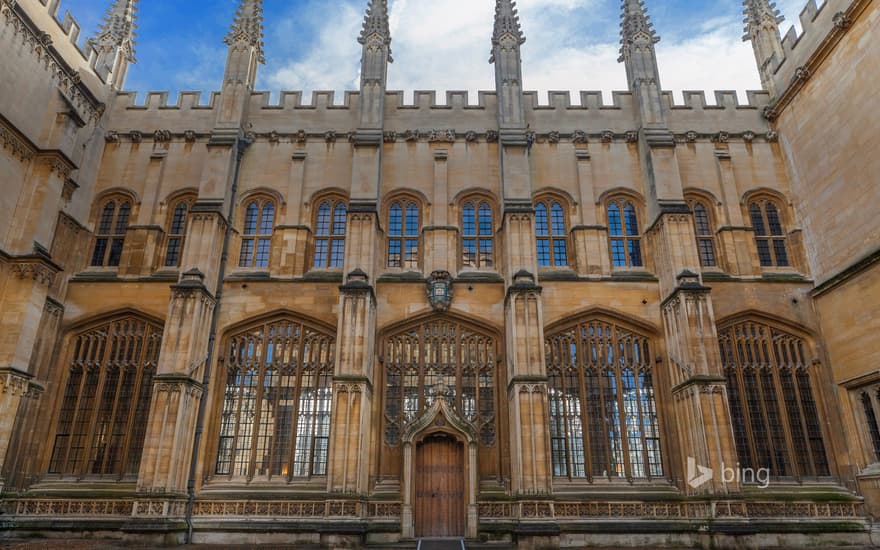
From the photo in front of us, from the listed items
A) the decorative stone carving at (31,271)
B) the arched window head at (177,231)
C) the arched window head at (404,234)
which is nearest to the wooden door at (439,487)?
the arched window head at (404,234)

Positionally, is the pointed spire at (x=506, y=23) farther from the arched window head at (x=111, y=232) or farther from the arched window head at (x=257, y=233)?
the arched window head at (x=111, y=232)

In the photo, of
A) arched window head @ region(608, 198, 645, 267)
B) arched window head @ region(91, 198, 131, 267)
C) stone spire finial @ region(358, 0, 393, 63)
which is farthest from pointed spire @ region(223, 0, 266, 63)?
arched window head @ region(608, 198, 645, 267)

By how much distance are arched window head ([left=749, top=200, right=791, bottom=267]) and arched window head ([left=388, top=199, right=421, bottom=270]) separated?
39.1ft

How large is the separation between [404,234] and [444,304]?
129 inches

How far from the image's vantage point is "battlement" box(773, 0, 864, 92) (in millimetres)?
17102

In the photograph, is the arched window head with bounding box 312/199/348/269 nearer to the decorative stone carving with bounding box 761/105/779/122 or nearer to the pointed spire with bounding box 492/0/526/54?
the pointed spire with bounding box 492/0/526/54

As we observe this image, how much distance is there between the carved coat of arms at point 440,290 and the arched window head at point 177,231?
29.1ft

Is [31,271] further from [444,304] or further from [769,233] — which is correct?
[769,233]

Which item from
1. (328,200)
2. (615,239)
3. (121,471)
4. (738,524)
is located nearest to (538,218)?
(615,239)

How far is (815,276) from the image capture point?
59.3 ft

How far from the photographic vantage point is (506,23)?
21875mm

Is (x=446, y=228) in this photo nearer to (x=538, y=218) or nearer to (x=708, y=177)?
(x=538, y=218)

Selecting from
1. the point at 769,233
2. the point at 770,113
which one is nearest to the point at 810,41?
the point at 770,113

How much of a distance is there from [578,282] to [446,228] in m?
4.85
